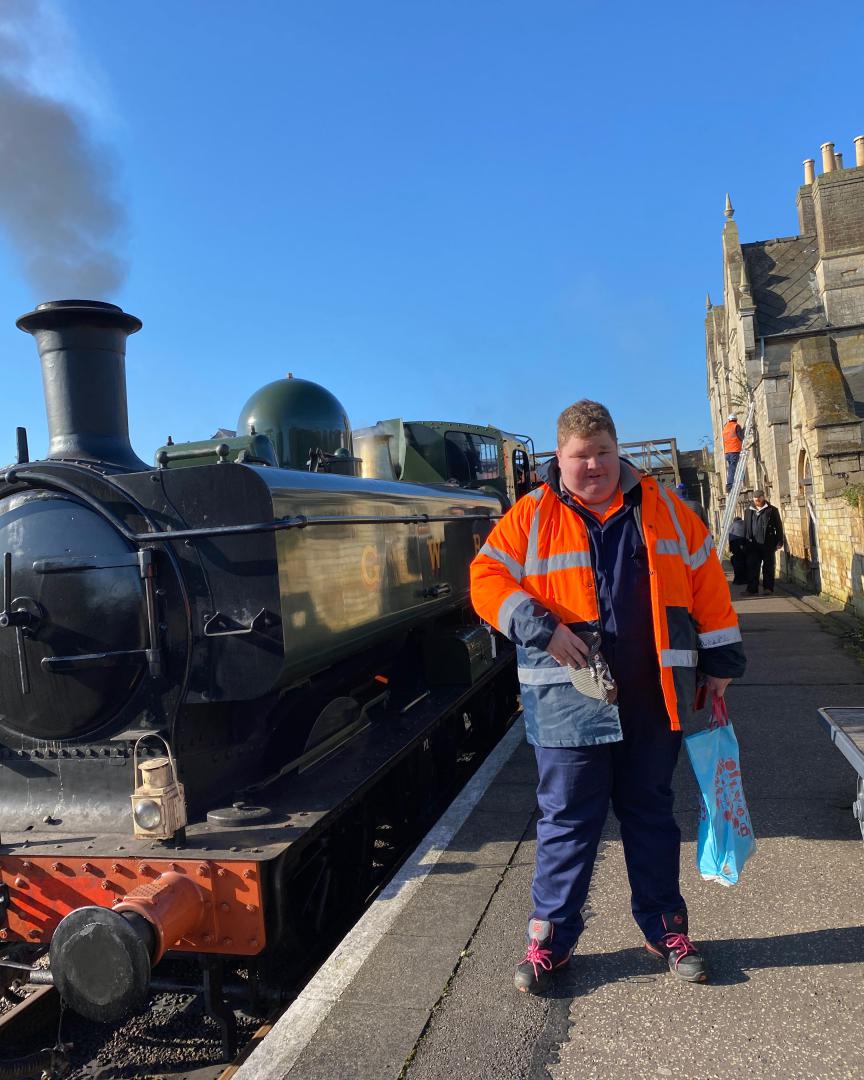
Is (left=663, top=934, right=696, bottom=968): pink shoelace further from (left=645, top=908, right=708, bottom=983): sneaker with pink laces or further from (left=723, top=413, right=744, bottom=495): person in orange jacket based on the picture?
(left=723, top=413, right=744, bottom=495): person in orange jacket

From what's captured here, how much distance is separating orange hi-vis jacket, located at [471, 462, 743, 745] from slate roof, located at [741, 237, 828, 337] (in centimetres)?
2543

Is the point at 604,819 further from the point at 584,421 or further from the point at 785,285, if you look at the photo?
the point at 785,285

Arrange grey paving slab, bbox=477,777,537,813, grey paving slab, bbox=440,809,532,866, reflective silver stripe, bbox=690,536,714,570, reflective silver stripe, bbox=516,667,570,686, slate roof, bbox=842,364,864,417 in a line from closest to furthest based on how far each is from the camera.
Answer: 1. reflective silver stripe, bbox=516,667,570,686
2. reflective silver stripe, bbox=690,536,714,570
3. grey paving slab, bbox=440,809,532,866
4. grey paving slab, bbox=477,777,537,813
5. slate roof, bbox=842,364,864,417

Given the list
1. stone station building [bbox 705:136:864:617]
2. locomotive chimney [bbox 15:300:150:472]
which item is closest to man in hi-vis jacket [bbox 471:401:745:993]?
locomotive chimney [bbox 15:300:150:472]

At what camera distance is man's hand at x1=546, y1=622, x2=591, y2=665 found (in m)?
2.59

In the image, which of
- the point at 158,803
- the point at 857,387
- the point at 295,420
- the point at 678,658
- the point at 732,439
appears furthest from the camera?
the point at 732,439

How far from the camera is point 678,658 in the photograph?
8.71 feet

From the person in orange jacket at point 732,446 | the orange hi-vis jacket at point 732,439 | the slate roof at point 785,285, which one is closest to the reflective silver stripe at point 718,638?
the person in orange jacket at point 732,446

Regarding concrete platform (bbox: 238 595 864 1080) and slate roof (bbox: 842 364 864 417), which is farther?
slate roof (bbox: 842 364 864 417)

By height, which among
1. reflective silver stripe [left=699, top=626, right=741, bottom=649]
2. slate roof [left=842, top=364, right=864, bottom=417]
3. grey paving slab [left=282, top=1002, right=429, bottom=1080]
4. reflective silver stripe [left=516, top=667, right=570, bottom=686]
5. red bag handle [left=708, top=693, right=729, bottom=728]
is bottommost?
grey paving slab [left=282, top=1002, right=429, bottom=1080]

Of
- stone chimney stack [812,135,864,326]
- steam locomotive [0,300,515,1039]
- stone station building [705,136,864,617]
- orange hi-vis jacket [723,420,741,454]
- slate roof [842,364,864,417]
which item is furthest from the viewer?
stone chimney stack [812,135,864,326]

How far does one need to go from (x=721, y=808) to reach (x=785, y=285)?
29.9 meters

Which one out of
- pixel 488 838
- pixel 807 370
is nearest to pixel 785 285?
pixel 807 370

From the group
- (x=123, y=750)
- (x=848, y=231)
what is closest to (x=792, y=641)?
(x=123, y=750)
